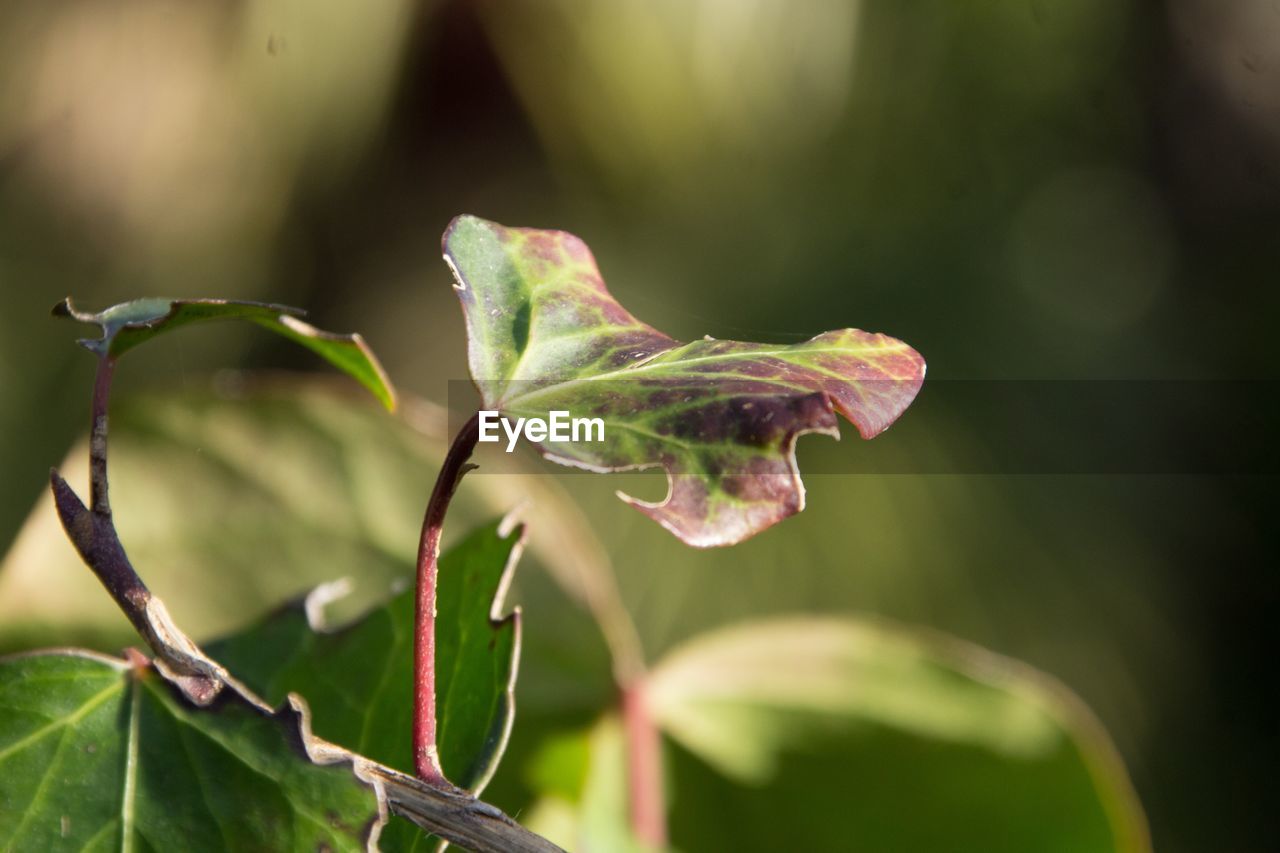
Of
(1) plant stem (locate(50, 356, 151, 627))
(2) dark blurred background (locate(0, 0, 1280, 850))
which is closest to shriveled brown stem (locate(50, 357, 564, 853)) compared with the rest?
(1) plant stem (locate(50, 356, 151, 627))

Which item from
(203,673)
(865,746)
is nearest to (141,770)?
(203,673)

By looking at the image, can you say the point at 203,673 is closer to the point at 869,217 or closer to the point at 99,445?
the point at 99,445

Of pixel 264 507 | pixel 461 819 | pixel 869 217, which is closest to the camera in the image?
pixel 461 819

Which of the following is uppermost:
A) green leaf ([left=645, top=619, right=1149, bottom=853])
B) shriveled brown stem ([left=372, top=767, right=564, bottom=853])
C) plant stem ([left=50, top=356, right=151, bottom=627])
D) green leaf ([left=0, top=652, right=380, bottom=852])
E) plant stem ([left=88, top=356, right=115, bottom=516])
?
green leaf ([left=645, top=619, right=1149, bottom=853])

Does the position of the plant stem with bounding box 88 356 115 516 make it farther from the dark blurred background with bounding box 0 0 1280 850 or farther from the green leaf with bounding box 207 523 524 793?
the dark blurred background with bounding box 0 0 1280 850

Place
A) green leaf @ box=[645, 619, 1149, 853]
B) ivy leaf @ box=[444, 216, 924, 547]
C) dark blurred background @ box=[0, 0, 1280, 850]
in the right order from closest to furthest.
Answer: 1. ivy leaf @ box=[444, 216, 924, 547]
2. green leaf @ box=[645, 619, 1149, 853]
3. dark blurred background @ box=[0, 0, 1280, 850]

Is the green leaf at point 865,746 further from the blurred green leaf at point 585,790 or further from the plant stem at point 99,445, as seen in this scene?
the plant stem at point 99,445

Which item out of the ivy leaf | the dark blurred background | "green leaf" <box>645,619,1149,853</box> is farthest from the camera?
the dark blurred background
